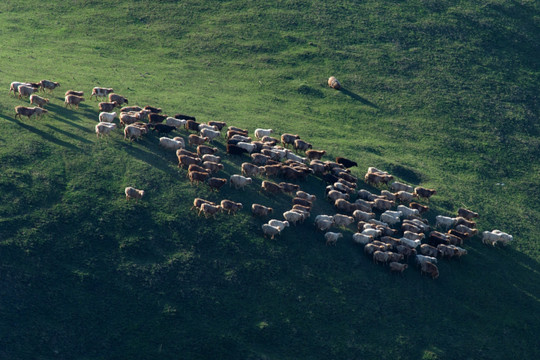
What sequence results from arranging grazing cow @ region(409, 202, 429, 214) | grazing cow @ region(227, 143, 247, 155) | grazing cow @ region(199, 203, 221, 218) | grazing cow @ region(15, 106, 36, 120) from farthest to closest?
grazing cow @ region(227, 143, 247, 155), grazing cow @ region(409, 202, 429, 214), grazing cow @ region(15, 106, 36, 120), grazing cow @ region(199, 203, 221, 218)

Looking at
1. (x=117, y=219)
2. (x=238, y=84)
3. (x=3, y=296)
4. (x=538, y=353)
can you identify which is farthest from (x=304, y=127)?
(x=3, y=296)

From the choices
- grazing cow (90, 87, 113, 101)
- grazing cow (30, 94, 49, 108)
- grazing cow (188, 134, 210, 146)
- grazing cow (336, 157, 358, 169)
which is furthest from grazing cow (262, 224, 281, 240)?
grazing cow (90, 87, 113, 101)

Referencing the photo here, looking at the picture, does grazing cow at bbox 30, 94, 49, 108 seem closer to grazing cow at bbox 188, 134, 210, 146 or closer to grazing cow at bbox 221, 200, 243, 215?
grazing cow at bbox 188, 134, 210, 146

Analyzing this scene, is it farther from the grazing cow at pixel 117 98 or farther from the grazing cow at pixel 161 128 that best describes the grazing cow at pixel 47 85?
the grazing cow at pixel 161 128

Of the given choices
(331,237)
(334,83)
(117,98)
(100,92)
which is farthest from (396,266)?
(334,83)

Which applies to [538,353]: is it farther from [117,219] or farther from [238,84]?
[238,84]

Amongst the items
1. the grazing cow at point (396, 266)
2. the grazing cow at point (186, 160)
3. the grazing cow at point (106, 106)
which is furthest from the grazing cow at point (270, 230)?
the grazing cow at point (106, 106)
